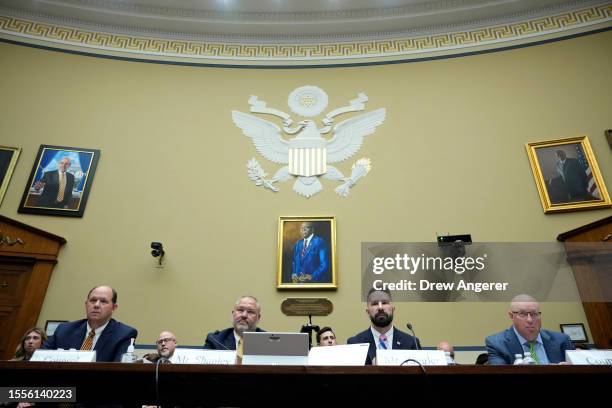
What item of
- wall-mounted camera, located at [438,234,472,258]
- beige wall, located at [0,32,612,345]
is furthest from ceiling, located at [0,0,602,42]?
wall-mounted camera, located at [438,234,472,258]

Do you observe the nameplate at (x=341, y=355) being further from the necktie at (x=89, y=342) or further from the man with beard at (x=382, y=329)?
the necktie at (x=89, y=342)

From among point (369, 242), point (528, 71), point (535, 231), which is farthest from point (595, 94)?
point (369, 242)

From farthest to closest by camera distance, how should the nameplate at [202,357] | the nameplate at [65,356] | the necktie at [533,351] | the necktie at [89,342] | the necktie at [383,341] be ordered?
the necktie at [383,341] → the necktie at [89,342] → the necktie at [533,351] → the nameplate at [202,357] → the nameplate at [65,356]

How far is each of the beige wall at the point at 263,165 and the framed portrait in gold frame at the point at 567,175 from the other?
154 mm

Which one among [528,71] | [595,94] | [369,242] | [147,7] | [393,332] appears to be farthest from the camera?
[147,7]

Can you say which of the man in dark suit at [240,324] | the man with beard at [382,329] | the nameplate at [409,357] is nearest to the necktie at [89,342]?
the man in dark suit at [240,324]

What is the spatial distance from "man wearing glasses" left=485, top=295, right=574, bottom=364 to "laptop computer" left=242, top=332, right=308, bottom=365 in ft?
5.91

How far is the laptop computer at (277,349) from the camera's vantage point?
2.35 meters

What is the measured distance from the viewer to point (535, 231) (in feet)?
20.8

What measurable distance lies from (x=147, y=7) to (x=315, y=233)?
5848 mm

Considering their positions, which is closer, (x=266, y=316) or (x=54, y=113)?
(x=266, y=316)

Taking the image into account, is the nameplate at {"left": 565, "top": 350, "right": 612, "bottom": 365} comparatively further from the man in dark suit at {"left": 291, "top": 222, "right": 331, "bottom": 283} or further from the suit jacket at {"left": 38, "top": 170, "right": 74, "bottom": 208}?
the suit jacket at {"left": 38, "top": 170, "right": 74, "bottom": 208}

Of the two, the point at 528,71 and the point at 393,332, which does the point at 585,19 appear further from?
the point at 393,332

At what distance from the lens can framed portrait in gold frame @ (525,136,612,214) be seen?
20.8ft
